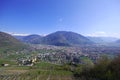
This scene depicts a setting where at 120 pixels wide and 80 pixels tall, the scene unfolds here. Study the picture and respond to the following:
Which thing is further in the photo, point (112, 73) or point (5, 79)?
point (5, 79)

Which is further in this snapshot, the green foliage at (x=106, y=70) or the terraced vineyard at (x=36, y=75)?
the terraced vineyard at (x=36, y=75)

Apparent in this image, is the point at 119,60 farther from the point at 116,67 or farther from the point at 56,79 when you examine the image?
the point at 56,79

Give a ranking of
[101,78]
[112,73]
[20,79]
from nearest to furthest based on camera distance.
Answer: [112,73]
[101,78]
[20,79]

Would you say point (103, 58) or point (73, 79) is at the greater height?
point (103, 58)

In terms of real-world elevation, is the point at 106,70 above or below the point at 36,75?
above

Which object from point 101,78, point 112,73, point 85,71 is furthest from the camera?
point 85,71

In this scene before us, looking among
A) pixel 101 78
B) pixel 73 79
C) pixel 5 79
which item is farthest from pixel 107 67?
pixel 5 79

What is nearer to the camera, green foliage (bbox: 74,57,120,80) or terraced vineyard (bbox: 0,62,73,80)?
green foliage (bbox: 74,57,120,80)

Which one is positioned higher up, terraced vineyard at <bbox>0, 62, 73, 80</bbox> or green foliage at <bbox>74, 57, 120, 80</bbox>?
green foliage at <bbox>74, 57, 120, 80</bbox>

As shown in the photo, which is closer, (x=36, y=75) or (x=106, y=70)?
(x=106, y=70)

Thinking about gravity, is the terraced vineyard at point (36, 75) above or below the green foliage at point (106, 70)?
Result: below
